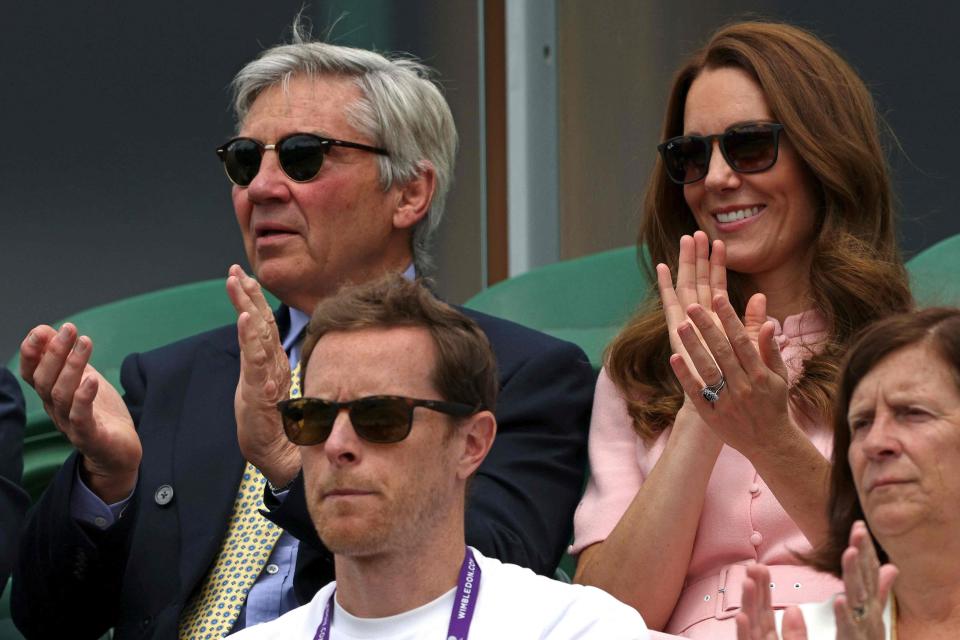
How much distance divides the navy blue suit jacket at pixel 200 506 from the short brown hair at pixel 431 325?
503 mm

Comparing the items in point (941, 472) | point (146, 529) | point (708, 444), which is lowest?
point (146, 529)

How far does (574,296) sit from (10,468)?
66.9 inches

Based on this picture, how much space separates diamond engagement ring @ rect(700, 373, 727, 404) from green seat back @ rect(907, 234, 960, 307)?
1070mm

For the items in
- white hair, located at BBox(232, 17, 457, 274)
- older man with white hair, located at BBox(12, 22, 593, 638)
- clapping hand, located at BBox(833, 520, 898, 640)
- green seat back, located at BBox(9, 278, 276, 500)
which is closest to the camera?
clapping hand, located at BBox(833, 520, 898, 640)

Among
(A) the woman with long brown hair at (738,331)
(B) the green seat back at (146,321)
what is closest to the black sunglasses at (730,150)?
(A) the woman with long brown hair at (738,331)

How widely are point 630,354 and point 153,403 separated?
110 cm

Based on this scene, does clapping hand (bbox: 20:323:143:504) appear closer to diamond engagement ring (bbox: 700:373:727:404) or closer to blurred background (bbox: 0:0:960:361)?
diamond engagement ring (bbox: 700:373:727:404)

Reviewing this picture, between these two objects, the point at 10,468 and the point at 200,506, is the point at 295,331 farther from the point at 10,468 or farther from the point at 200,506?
the point at 10,468

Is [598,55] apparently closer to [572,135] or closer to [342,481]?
[572,135]

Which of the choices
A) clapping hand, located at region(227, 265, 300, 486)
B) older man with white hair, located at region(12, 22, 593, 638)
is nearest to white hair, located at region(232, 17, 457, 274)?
older man with white hair, located at region(12, 22, 593, 638)

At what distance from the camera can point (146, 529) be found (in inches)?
143

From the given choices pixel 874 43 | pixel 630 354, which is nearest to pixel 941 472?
pixel 630 354

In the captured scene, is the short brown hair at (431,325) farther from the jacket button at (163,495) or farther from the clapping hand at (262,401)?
the jacket button at (163,495)

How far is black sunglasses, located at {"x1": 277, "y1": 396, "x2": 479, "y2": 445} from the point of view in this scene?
2.71 metres
